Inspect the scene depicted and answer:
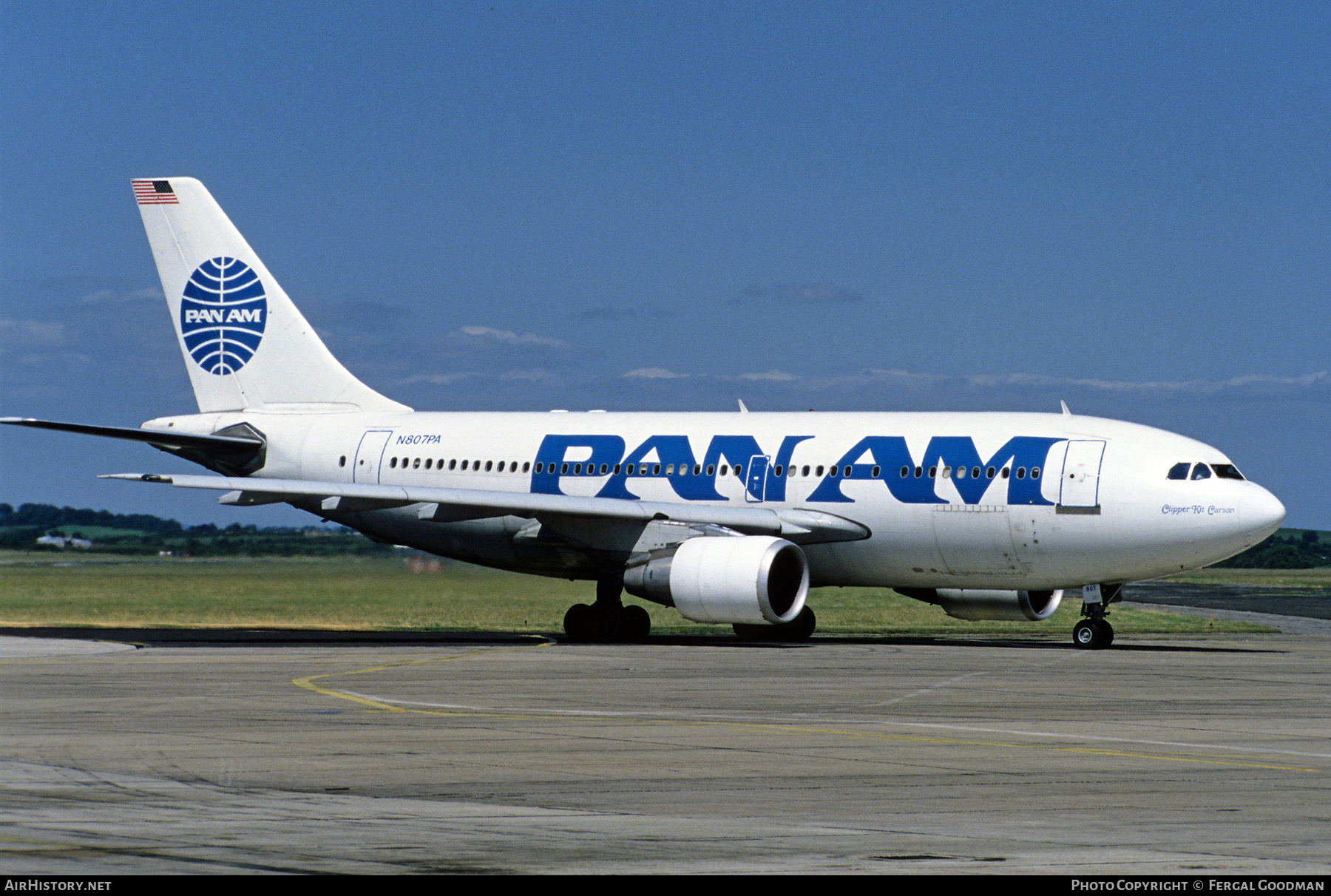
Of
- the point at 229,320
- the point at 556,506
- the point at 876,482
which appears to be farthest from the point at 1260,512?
the point at 229,320

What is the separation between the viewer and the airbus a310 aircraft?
30.7 metres

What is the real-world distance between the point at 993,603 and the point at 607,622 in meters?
7.51

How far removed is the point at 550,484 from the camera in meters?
36.4

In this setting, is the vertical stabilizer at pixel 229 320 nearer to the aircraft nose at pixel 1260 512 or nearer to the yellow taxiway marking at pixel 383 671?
the yellow taxiway marking at pixel 383 671

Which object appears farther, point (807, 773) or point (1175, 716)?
point (1175, 716)

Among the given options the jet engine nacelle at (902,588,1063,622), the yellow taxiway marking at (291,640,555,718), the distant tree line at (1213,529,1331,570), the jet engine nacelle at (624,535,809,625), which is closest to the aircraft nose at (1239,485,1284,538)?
the jet engine nacelle at (902,588,1063,622)

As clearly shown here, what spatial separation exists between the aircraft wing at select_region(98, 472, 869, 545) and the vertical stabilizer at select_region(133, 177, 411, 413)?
759 cm

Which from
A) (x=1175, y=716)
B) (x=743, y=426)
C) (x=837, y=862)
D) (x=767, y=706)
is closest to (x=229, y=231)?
(x=743, y=426)

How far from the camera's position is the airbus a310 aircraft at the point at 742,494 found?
30.7m

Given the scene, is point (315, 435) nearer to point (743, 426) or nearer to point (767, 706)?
point (743, 426)

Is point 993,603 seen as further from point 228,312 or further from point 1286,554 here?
point 1286,554

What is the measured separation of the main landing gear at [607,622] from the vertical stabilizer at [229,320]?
891cm

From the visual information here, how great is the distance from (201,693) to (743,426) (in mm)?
16487
